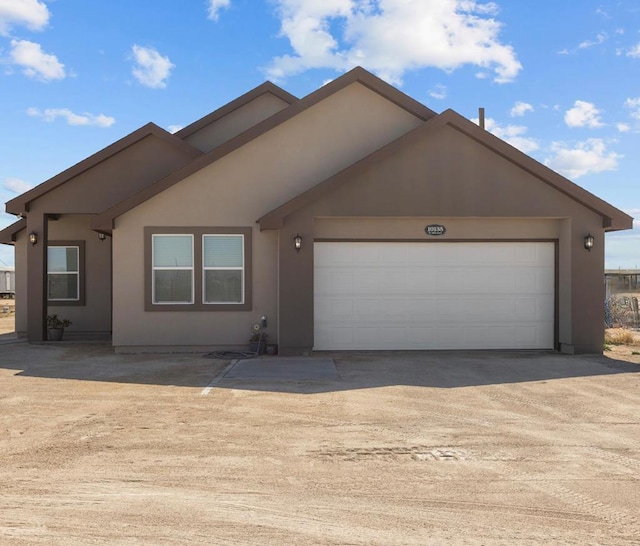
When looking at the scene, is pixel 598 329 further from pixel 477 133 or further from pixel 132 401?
pixel 132 401

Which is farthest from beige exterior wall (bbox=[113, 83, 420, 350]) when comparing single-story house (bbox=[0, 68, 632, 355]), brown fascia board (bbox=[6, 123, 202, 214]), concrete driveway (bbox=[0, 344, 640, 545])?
concrete driveway (bbox=[0, 344, 640, 545])

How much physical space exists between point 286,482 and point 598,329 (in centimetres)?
995

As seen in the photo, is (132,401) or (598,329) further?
(598,329)

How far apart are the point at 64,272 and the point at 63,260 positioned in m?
0.34

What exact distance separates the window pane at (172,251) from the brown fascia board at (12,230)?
586 cm

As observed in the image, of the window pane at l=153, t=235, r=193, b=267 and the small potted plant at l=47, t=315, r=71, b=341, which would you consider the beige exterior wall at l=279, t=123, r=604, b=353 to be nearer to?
the window pane at l=153, t=235, r=193, b=267

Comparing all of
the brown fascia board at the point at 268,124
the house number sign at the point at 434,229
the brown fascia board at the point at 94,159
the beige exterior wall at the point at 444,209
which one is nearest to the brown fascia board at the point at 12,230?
the brown fascia board at the point at 94,159

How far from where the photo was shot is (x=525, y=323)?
43.9 ft

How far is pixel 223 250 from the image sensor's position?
43.9 feet

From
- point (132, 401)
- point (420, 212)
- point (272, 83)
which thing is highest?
point (272, 83)

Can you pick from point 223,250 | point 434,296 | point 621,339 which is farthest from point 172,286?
point 621,339

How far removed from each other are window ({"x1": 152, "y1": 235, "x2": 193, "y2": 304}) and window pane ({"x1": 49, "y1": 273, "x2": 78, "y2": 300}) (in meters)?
4.92

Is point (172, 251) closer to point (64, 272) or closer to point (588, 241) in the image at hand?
point (64, 272)

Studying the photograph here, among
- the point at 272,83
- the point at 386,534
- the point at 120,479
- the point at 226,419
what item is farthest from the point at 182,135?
the point at 386,534
